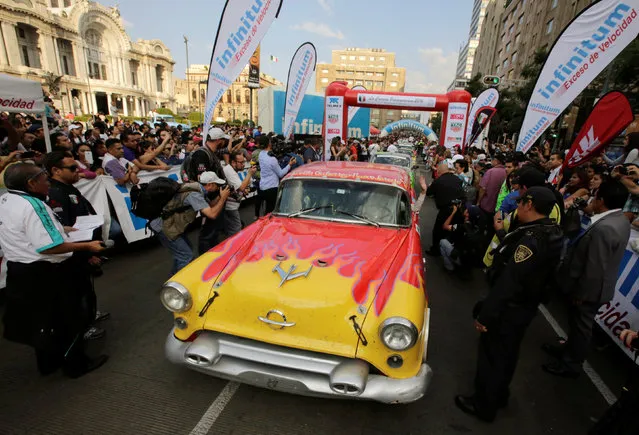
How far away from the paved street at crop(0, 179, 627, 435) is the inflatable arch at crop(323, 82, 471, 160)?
12.2 meters

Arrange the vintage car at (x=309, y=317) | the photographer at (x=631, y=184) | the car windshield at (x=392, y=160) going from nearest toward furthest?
the vintage car at (x=309, y=317) < the photographer at (x=631, y=184) < the car windshield at (x=392, y=160)

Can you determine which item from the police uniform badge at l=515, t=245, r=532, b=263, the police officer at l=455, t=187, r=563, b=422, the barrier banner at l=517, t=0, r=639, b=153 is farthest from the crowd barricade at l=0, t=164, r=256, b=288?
the barrier banner at l=517, t=0, r=639, b=153

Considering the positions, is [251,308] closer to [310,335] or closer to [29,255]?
[310,335]

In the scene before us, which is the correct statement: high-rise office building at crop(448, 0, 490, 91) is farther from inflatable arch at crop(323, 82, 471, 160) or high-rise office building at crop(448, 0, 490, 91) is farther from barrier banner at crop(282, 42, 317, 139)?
barrier banner at crop(282, 42, 317, 139)

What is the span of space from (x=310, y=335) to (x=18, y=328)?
2.30 metres

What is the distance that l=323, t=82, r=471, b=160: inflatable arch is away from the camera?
1421 cm

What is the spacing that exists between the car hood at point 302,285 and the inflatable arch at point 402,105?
1186 cm

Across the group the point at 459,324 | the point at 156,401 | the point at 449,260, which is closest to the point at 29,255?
the point at 156,401

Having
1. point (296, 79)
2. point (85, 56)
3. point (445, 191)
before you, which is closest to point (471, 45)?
point (85, 56)

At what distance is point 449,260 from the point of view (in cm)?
547

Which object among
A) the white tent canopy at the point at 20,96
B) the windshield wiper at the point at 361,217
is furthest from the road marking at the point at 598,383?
the white tent canopy at the point at 20,96

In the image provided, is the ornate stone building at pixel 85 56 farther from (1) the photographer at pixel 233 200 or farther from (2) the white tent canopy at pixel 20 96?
(1) the photographer at pixel 233 200

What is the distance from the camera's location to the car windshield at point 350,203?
12.1 ft

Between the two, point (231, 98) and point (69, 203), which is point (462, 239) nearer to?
point (69, 203)
